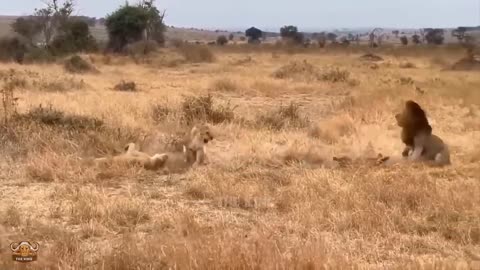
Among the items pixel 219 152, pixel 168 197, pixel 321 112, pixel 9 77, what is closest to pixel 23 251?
pixel 168 197

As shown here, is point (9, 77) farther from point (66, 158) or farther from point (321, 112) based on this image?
point (66, 158)

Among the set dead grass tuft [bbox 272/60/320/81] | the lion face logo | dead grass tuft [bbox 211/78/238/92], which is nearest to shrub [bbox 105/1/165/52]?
dead grass tuft [bbox 272/60/320/81]

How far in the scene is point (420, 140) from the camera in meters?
9.19

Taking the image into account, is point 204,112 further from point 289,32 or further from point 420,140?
point 289,32

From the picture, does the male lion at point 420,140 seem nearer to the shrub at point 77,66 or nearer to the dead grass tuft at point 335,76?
the dead grass tuft at point 335,76

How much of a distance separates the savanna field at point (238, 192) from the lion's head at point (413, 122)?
620 mm

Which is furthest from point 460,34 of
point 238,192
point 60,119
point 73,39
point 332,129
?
point 238,192

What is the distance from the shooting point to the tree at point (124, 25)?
4547 centimetres

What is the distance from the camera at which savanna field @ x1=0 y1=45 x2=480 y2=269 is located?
15.8 ft

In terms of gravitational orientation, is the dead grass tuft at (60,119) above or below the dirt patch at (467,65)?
above

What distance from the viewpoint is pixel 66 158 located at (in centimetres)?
841

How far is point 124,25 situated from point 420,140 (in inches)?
1516

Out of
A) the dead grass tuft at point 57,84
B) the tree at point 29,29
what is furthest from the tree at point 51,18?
the dead grass tuft at point 57,84

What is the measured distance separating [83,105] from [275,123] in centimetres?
397
